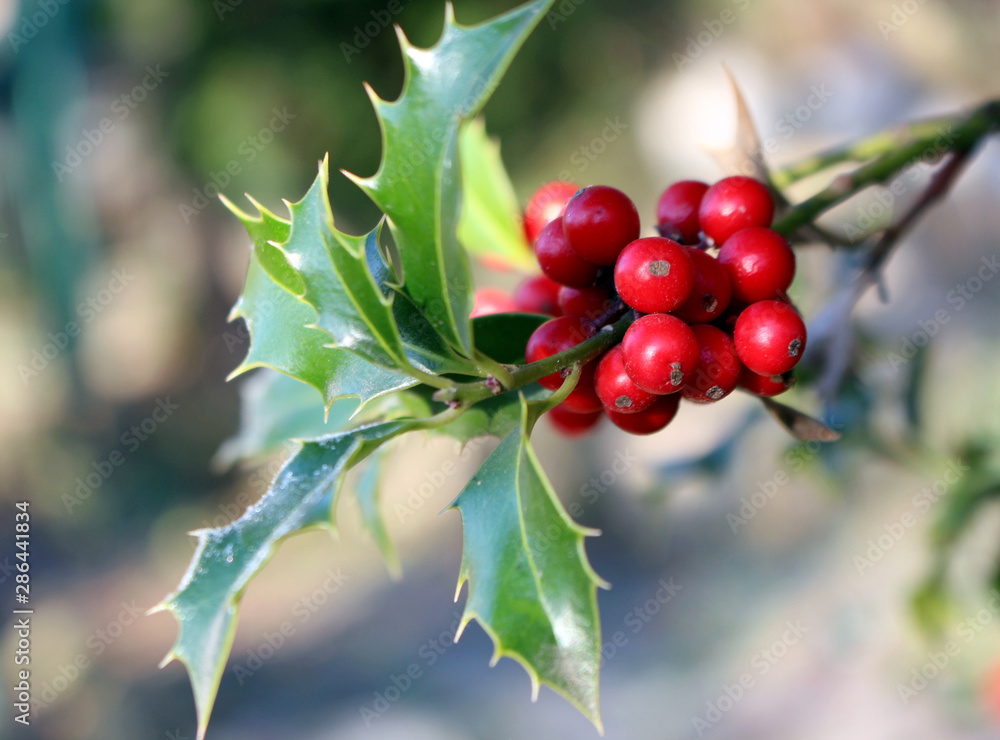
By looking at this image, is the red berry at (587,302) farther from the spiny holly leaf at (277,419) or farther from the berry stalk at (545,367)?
the spiny holly leaf at (277,419)

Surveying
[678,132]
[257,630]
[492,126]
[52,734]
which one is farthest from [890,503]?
[52,734]

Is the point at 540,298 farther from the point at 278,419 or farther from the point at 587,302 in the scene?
the point at 278,419

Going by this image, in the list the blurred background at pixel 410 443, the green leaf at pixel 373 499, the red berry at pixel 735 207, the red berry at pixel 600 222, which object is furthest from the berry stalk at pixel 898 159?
the blurred background at pixel 410 443

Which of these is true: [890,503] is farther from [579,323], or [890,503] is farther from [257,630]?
[257,630]

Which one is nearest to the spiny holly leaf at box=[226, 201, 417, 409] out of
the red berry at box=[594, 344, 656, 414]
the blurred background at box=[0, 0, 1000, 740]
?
the red berry at box=[594, 344, 656, 414]

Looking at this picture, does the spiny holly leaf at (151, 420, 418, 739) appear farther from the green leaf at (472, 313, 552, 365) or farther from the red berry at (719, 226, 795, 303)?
the red berry at (719, 226, 795, 303)
